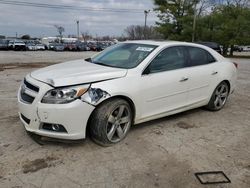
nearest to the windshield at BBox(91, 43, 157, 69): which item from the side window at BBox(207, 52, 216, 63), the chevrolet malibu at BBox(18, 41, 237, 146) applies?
the chevrolet malibu at BBox(18, 41, 237, 146)

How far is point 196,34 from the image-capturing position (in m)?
37.4

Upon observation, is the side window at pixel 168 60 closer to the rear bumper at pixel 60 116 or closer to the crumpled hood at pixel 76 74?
the crumpled hood at pixel 76 74

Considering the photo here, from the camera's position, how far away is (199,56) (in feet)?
17.2

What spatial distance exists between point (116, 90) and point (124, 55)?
111 cm

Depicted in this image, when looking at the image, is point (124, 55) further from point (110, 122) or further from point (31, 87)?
point (31, 87)

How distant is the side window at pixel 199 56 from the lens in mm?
5069

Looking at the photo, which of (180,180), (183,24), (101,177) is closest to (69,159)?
(101,177)

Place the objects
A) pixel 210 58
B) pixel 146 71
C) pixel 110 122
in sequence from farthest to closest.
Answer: pixel 210 58, pixel 146 71, pixel 110 122

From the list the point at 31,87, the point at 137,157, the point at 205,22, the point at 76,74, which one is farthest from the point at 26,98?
the point at 205,22

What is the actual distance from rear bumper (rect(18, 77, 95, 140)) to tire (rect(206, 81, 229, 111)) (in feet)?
9.86

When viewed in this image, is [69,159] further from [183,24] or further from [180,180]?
[183,24]

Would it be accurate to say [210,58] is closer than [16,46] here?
Yes

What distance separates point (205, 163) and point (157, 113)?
122cm

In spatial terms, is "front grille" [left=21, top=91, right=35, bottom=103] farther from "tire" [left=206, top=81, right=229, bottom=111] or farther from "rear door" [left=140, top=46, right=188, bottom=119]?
"tire" [left=206, top=81, right=229, bottom=111]
